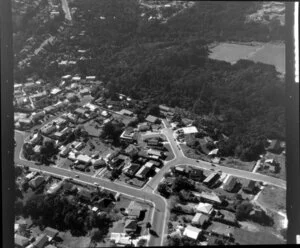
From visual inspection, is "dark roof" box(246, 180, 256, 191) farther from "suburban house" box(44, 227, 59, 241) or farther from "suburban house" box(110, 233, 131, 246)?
"suburban house" box(44, 227, 59, 241)

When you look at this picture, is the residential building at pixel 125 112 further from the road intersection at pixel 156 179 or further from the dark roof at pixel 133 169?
the dark roof at pixel 133 169

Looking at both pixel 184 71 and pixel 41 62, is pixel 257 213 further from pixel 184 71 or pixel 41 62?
pixel 41 62

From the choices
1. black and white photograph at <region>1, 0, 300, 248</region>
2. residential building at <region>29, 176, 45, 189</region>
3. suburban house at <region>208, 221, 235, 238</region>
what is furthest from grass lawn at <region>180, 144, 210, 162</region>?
residential building at <region>29, 176, 45, 189</region>

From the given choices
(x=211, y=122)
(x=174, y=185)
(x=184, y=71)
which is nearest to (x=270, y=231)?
(x=174, y=185)

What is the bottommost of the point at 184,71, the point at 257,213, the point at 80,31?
the point at 257,213

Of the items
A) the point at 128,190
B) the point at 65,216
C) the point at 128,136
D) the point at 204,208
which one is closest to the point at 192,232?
the point at 204,208

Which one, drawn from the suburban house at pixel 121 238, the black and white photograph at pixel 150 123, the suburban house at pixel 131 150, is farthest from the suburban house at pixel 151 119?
the suburban house at pixel 121 238
